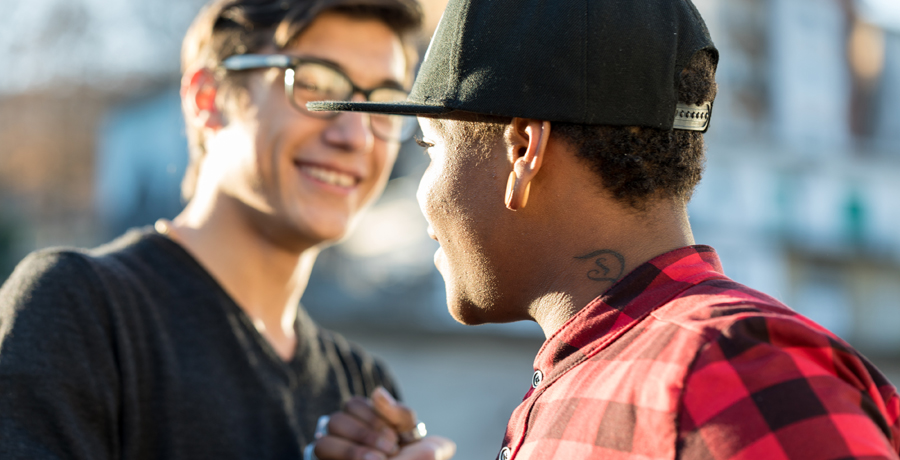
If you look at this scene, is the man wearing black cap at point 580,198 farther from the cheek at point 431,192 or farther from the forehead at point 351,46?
the forehead at point 351,46

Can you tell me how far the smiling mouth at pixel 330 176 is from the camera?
9.25 feet

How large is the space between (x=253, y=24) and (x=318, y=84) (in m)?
0.36

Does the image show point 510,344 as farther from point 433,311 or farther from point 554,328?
point 554,328

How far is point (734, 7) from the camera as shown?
26.9 metres

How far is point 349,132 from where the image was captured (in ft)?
9.44

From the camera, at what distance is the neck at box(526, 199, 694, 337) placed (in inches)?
62.5

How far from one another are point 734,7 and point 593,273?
28.0m

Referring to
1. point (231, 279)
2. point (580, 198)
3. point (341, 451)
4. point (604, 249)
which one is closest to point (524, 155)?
point (580, 198)

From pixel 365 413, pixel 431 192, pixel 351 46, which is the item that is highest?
pixel 351 46

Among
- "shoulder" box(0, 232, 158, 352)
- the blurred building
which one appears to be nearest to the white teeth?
"shoulder" box(0, 232, 158, 352)

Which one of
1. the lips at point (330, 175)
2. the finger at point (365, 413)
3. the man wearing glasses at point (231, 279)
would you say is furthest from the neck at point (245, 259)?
the finger at point (365, 413)

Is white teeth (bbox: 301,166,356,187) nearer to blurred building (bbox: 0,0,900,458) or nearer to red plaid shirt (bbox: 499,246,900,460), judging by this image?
red plaid shirt (bbox: 499,246,900,460)

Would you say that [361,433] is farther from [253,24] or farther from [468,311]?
[253,24]

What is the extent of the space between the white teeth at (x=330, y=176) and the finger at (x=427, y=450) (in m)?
0.95
